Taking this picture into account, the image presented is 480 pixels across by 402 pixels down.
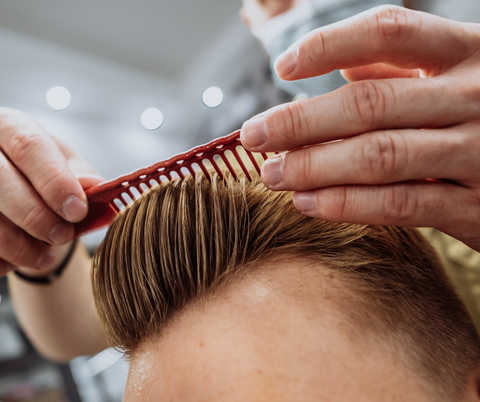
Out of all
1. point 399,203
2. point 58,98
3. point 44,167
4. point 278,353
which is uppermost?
point 58,98

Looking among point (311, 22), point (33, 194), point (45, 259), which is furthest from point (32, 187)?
point (311, 22)

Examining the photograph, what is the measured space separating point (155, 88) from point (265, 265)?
4.49 meters

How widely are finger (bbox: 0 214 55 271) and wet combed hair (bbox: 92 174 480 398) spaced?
219mm

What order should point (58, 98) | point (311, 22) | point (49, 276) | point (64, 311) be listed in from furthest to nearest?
point (58, 98) < point (311, 22) < point (64, 311) < point (49, 276)

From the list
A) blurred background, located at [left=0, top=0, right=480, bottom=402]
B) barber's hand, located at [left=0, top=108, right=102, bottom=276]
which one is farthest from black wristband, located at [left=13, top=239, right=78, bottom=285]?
blurred background, located at [left=0, top=0, right=480, bottom=402]

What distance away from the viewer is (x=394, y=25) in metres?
0.57

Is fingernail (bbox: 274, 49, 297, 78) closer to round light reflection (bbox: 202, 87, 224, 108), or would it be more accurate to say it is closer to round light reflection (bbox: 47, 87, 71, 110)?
round light reflection (bbox: 202, 87, 224, 108)

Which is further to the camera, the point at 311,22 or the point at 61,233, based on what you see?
the point at 311,22

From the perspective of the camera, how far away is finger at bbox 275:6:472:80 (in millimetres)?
570

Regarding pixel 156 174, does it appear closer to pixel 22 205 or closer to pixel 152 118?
pixel 22 205

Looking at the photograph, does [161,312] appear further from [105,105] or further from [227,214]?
[105,105]

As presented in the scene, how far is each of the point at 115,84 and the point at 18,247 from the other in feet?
12.8

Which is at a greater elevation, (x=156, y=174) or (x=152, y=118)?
(x=156, y=174)

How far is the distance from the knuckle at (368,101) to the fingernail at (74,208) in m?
0.66
